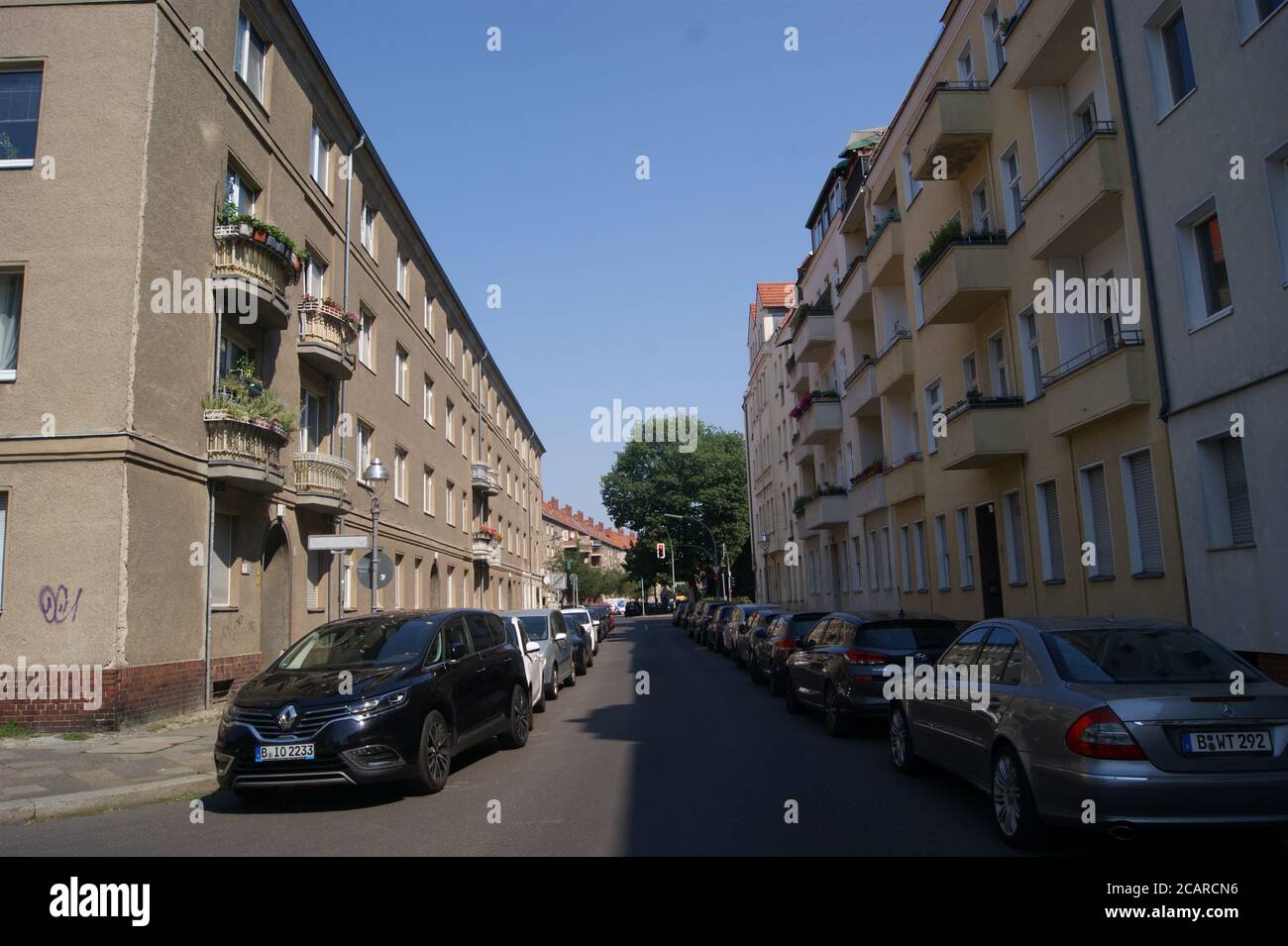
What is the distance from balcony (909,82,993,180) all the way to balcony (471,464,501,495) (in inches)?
946

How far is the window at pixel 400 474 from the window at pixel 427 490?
2.04 meters

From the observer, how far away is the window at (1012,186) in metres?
16.9

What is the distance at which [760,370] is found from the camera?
50625 millimetres

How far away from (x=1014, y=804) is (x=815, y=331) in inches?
1026

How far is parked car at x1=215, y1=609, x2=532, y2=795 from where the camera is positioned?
7.84m

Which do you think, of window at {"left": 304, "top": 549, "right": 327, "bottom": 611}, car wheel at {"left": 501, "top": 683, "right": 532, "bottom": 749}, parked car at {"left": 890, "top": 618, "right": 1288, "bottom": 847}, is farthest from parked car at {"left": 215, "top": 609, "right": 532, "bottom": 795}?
window at {"left": 304, "top": 549, "right": 327, "bottom": 611}

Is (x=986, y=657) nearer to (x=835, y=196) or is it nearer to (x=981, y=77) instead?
(x=981, y=77)

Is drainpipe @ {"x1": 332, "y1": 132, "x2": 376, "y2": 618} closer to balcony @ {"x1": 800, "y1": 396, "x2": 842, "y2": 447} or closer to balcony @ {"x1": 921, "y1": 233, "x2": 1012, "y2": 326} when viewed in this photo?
balcony @ {"x1": 921, "y1": 233, "x2": 1012, "y2": 326}

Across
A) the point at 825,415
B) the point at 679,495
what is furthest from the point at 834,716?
the point at 679,495

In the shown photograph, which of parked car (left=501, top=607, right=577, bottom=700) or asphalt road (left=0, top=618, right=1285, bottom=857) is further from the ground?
parked car (left=501, top=607, right=577, bottom=700)

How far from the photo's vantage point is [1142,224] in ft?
41.7

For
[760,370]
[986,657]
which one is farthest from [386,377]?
[760,370]

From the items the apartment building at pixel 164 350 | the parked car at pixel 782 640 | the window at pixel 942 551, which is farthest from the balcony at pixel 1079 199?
the apartment building at pixel 164 350
